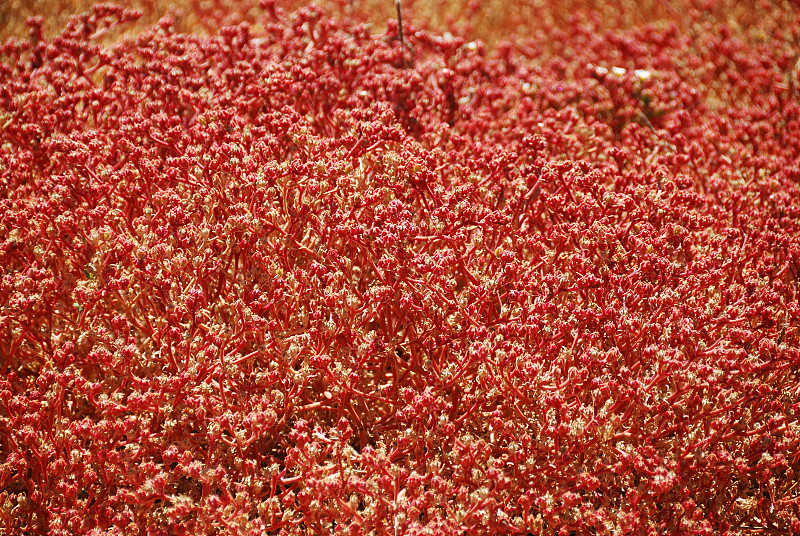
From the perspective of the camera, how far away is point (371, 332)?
219cm

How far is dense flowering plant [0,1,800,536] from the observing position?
6.66 feet

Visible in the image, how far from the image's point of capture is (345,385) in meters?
2.10

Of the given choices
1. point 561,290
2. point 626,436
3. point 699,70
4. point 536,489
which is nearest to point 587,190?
point 561,290

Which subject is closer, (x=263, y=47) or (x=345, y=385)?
(x=345, y=385)

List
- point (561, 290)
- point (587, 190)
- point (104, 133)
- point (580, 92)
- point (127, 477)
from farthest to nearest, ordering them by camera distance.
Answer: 1. point (580, 92)
2. point (104, 133)
3. point (587, 190)
4. point (561, 290)
5. point (127, 477)

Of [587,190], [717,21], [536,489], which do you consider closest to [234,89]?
[587,190]

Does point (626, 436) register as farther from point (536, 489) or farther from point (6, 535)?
point (6, 535)

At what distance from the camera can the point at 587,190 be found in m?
2.63

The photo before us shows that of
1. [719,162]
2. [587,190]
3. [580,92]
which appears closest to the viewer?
[587,190]

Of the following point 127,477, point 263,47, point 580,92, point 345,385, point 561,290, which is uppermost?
point 263,47

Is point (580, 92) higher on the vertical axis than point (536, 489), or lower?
higher

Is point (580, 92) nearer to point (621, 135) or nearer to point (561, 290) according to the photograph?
point (621, 135)

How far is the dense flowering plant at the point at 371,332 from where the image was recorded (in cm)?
203

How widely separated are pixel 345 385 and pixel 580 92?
2.25 m
